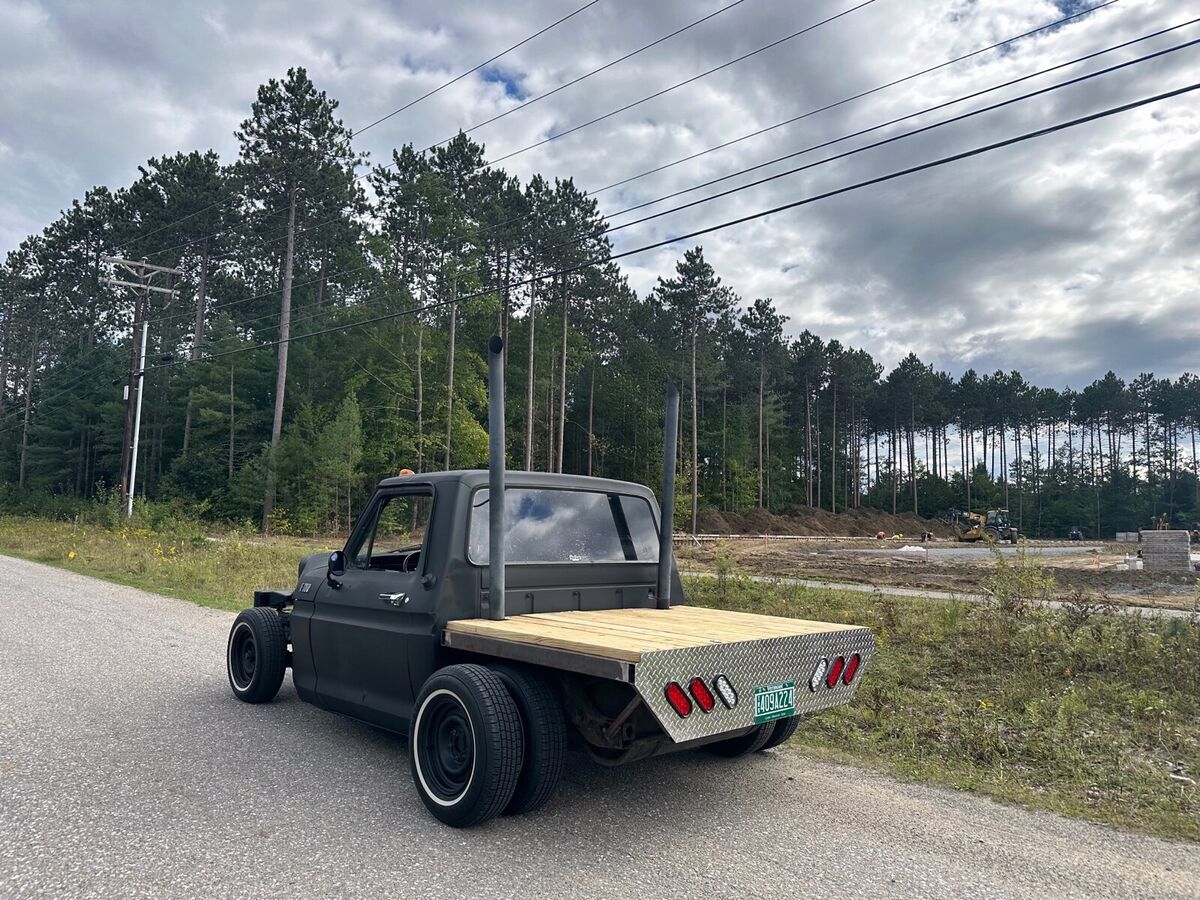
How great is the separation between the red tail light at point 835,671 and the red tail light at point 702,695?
0.91m

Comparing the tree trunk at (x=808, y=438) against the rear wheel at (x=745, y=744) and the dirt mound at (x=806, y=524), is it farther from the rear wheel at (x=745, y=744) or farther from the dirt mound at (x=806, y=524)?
the rear wheel at (x=745, y=744)

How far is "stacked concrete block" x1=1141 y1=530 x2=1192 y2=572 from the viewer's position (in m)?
19.6

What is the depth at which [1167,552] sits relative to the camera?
19.9m

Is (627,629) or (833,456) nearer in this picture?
(627,629)

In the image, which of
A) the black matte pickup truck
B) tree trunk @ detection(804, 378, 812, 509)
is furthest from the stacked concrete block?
tree trunk @ detection(804, 378, 812, 509)

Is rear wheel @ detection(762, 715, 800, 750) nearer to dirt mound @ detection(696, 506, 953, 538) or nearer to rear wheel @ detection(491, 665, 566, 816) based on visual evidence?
rear wheel @ detection(491, 665, 566, 816)

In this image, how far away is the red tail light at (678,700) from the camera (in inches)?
130

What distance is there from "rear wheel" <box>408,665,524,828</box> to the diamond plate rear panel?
783 mm

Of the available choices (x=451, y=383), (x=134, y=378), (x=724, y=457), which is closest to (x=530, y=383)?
(x=451, y=383)

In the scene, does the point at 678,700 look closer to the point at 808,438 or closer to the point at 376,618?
the point at 376,618

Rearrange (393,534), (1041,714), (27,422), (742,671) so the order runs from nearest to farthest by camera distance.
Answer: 1. (742,671)
2. (393,534)
3. (1041,714)
4. (27,422)

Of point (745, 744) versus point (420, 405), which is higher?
point (420, 405)

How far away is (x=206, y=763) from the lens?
4.66 m

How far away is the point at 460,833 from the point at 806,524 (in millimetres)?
54757
